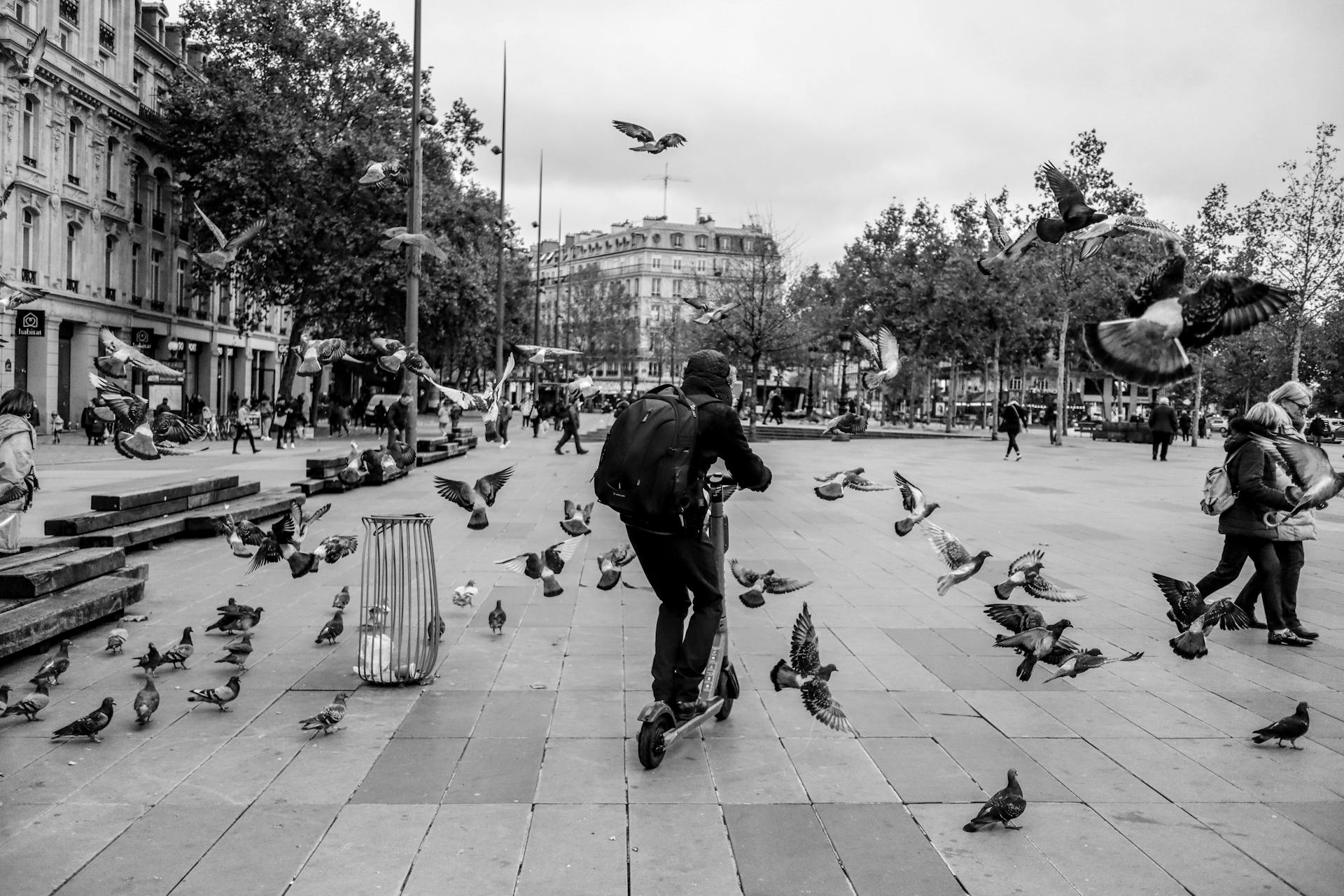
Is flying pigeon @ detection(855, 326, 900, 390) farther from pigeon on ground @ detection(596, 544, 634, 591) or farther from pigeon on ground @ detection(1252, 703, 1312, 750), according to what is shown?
pigeon on ground @ detection(1252, 703, 1312, 750)

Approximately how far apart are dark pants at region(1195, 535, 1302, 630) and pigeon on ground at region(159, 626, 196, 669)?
21.0 ft

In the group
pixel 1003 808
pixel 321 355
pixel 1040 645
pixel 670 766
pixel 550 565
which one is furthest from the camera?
pixel 321 355

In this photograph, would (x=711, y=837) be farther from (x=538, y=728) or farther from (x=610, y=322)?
(x=610, y=322)

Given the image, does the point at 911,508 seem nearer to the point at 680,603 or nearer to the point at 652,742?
the point at 680,603

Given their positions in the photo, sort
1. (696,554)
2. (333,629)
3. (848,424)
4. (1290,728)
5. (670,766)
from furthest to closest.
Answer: (848,424), (333,629), (1290,728), (696,554), (670,766)

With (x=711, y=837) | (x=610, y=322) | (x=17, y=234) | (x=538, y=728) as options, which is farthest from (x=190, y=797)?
(x=610, y=322)

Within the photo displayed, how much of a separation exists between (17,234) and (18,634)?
3173 cm

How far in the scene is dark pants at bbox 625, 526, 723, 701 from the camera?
4891 millimetres

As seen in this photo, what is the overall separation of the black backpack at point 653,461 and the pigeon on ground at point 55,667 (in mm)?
3112

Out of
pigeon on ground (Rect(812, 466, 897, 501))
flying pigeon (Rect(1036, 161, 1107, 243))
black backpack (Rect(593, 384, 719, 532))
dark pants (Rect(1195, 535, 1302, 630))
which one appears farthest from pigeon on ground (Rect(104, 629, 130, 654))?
dark pants (Rect(1195, 535, 1302, 630))

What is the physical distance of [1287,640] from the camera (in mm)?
7387

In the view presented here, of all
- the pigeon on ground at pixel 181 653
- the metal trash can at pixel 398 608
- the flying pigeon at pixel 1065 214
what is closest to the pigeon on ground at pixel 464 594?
the metal trash can at pixel 398 608

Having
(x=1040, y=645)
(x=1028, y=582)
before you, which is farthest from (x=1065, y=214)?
(x=1028, y=582)

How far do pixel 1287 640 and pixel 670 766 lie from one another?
4898mm
